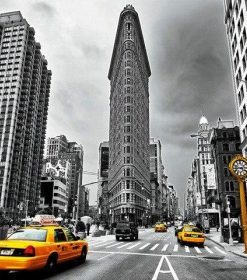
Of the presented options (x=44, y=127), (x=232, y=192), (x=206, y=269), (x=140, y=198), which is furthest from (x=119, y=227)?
(x=44, y=127)

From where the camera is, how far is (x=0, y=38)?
124 metres

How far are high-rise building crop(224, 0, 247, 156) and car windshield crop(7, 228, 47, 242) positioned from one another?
132 ft

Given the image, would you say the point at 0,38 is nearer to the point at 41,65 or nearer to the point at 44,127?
the point at 41,65

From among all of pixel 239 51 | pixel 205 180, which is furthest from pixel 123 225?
pixel 205 180

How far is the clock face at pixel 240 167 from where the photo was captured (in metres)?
20.8

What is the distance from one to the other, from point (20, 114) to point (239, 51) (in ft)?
293

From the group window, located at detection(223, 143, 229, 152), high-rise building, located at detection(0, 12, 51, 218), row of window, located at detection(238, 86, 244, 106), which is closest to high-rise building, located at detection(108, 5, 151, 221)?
window, located at detection(223, 143, 229, 152)

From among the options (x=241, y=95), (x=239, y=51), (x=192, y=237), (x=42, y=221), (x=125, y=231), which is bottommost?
(x=192, y=237)

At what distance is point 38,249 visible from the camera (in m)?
9.84

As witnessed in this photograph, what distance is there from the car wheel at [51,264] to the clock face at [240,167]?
47.5ft

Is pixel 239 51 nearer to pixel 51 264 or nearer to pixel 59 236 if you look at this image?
pixel 59 236

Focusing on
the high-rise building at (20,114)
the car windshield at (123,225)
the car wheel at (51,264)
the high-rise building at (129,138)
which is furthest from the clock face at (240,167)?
the high-rise building at (20,114)

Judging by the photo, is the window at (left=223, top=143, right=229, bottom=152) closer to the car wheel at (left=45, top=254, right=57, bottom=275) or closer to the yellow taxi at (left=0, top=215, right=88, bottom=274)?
the yellow taxi at (left=0, top=215, right=88, bottom=274)

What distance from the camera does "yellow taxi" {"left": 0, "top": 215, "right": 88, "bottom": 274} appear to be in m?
9.28
